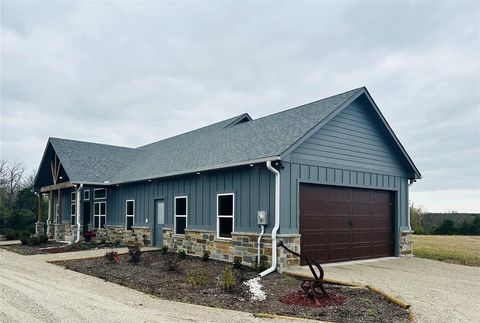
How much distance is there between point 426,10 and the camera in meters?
11.9

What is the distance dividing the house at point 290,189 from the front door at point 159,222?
0.04 metres

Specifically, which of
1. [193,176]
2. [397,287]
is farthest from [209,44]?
[397,287]

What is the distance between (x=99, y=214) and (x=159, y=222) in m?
6.07

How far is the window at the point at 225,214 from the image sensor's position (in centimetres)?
1270

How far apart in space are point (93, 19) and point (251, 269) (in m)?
10.0

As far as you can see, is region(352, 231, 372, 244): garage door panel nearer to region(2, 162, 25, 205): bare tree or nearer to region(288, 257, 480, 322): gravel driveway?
region(288, 257, 480, 322): gravel driveway

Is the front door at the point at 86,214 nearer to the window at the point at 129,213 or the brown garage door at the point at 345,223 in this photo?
the window at the point at 129,213

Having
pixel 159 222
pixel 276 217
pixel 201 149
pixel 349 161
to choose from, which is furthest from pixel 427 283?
pixel 159 222

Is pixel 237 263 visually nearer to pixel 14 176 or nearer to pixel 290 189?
pixel 290 189

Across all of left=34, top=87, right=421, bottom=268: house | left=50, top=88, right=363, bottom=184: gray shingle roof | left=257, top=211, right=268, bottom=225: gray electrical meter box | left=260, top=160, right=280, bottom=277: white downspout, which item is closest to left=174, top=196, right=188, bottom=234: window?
left=34, top=87, right=421, bottom=268: house

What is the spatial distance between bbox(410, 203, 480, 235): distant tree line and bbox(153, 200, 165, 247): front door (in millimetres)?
22096

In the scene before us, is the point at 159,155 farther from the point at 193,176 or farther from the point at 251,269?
the point at 251,269

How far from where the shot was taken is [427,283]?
972cm

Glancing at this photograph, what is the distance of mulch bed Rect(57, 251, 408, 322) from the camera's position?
22.8 feet
